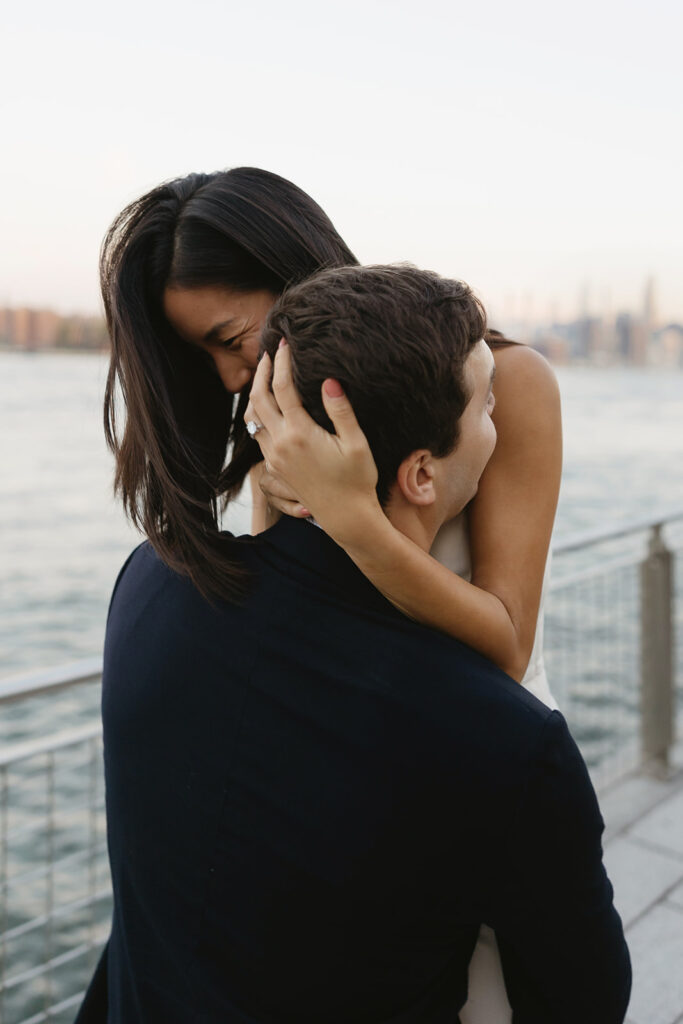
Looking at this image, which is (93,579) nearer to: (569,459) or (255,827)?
(569,459)

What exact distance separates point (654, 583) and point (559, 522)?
1333cm

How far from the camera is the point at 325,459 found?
32.9 inches

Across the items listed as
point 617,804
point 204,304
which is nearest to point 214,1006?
point 204,304

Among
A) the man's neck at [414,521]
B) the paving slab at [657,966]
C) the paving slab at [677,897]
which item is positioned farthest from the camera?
the paving slab at [677,897]

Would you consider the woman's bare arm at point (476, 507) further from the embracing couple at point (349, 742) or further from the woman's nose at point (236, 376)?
the woman's nose at point (236, 376)

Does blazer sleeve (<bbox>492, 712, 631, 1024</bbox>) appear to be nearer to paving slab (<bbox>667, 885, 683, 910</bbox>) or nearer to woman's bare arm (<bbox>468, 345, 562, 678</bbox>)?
woman's bare arm (<bbox>468, 345, 562, 678</bbox>)

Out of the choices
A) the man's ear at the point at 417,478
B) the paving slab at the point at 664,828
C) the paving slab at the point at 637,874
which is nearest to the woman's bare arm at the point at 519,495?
the man's ear at the point at 417,478

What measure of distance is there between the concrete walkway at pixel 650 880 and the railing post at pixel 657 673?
4.4 inches

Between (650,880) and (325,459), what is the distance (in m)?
3.12

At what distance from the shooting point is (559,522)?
56.3 feet

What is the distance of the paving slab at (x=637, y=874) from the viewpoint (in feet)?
10.6

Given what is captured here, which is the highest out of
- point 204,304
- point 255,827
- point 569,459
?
point 204,304

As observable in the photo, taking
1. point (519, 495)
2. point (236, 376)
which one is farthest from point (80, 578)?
point (519, 495)

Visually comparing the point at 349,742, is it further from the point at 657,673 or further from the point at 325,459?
the point at 657,673
